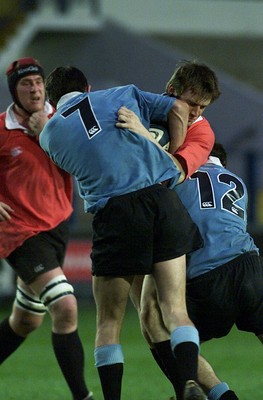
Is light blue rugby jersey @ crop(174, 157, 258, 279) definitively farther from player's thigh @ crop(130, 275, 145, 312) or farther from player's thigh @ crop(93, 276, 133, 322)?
player's thigh @ crop(130, 275, 145, 312)

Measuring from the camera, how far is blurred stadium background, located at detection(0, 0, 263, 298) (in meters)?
20.9

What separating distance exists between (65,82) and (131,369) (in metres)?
3.75

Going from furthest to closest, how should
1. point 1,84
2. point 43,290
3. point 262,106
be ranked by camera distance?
point 262,106 < point 1,84 < point 43,290

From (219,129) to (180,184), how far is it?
45.9ft

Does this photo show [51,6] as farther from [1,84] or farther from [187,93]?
[187,93]

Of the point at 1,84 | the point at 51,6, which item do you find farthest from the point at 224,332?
the point at 51,6

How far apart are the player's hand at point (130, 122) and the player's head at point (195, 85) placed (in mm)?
287

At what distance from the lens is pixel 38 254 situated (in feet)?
23.5

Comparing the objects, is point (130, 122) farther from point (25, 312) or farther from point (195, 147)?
point (25, 312)

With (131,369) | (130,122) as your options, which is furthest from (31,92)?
(131,369)

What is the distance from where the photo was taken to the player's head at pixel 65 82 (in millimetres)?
6090

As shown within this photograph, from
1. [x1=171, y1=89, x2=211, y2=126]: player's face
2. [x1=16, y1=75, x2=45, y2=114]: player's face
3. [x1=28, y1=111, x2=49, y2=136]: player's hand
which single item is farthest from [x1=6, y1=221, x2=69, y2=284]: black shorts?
[x1=171, y1=89, x2=211, y2=126]: player's face

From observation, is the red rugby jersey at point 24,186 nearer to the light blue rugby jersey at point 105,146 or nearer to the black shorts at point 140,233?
the light blue rugby jersey at point 105,146

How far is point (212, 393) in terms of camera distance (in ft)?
19.8
